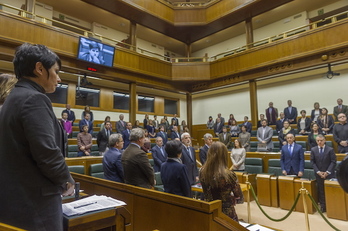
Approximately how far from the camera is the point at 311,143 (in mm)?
4898

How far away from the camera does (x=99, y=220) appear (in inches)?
40.4

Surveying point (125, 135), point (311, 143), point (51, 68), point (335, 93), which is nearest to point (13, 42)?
→ point (125, 135)

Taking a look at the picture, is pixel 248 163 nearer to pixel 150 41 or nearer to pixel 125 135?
pixel 125 135

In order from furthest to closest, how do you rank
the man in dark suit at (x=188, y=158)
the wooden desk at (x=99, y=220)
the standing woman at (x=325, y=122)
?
the standing woman at (x=325, y=122) < the man in dark suit at (x=188, y=158) < the wooden desk at (x=99, y=220)

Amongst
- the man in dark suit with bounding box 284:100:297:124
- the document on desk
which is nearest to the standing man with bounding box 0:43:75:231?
the document on desk

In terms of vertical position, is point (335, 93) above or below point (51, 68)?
above

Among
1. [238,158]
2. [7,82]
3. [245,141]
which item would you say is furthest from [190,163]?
[245,141]

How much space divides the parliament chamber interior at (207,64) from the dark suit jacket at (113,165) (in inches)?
49.3

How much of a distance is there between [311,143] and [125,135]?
417 cm

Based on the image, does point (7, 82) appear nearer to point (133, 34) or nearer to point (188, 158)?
point (188, 158)

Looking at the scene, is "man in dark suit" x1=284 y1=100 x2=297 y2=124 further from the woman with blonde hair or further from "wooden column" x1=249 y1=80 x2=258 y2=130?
the woman with blonde hair

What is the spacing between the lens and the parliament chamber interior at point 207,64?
4.19m

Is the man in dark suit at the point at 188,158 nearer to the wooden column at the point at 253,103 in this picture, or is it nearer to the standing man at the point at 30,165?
the standing man at the point at 30,165

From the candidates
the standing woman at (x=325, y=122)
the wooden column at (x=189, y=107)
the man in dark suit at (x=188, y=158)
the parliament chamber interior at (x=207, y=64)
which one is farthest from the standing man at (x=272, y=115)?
the man in dark suit at (x=188, y=158)
